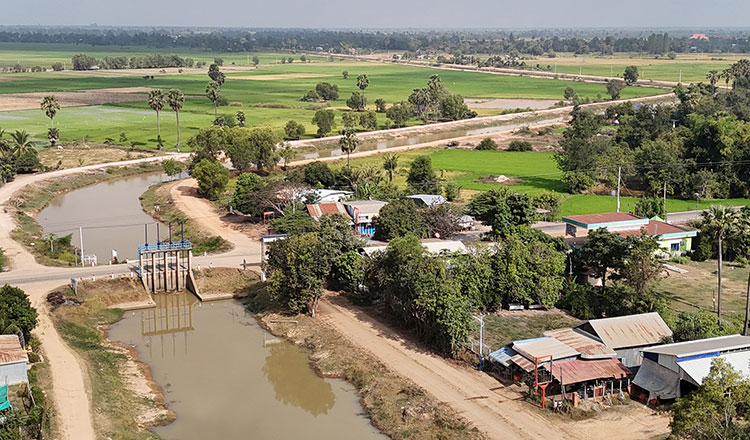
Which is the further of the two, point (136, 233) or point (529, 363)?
point (136, 233)

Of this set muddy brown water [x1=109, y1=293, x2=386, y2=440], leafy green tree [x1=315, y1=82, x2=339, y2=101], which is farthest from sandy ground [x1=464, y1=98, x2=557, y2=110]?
muddy brown water [x1=109, y1=293, x2=386, y2=440]

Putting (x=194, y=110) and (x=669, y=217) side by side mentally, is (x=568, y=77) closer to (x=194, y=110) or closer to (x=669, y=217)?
(x=194, y=110)

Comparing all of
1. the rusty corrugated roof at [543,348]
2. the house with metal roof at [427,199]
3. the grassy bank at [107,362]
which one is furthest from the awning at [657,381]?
the house with metal roof at [427,199]

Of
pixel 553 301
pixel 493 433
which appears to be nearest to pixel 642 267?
pixel 553 301

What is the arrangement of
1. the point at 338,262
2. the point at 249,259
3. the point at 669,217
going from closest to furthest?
1. the point at 338,262
2. the point at 249,259
3. the point at 669,217

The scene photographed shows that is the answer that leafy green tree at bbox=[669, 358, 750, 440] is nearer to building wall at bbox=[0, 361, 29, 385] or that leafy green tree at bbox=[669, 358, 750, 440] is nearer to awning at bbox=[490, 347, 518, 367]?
awning at bbox=[490, 347, 518, 367]

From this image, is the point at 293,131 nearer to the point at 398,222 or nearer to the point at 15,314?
the point at 398,222
